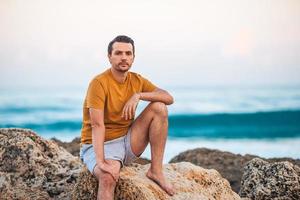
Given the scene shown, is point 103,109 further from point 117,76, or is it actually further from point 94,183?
point 94,183

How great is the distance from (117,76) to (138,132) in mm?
559

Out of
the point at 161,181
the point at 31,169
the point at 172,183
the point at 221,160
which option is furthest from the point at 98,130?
the point at 221,160

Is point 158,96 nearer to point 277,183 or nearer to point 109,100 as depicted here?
point 109,100

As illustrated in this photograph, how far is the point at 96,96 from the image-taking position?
198 inches

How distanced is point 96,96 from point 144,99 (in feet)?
1.50

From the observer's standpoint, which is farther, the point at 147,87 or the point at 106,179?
the point at 147,87

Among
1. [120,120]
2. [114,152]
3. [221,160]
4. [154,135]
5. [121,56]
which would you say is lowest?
[221,160]

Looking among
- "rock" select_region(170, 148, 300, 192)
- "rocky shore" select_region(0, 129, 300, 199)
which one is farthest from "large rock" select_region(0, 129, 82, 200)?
"rock" select_region(170, 148, 300, 192)

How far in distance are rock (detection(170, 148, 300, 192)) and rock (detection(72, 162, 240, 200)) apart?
3657 mm

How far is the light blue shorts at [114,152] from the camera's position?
5059mm

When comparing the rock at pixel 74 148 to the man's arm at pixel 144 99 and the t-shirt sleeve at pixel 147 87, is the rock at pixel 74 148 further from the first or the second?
the man's arm at pixel 144 99

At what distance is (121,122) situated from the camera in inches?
205

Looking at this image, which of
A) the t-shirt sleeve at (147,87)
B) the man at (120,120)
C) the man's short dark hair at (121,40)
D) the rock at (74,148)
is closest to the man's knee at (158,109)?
the man at (120,120)

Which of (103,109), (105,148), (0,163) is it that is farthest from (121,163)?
(0,163)
